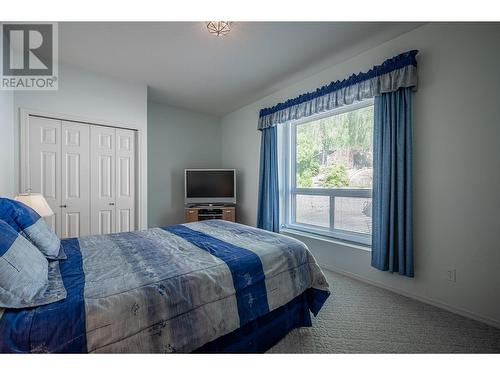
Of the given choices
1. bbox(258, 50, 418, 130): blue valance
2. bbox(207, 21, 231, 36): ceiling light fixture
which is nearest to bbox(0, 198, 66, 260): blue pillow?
bbox(207, 21, 231, 36): ceiling light fixture

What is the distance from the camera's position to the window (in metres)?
2.73

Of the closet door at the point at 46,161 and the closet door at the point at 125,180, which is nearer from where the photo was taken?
the closet door at the point at 46,161

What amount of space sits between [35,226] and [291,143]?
311 cm

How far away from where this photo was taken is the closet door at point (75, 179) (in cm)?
288

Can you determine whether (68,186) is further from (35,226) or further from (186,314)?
(186,314)

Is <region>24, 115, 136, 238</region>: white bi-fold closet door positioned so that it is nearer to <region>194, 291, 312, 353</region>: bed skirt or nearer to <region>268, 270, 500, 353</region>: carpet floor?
<region>194, 291, 312, 353</region>: bed skirt

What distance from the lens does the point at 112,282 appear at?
3.55ft

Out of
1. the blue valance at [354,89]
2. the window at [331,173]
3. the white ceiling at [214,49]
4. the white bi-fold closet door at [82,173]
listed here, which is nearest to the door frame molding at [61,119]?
the white bi-fold closet door at [82,173]

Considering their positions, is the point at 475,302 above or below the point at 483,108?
below

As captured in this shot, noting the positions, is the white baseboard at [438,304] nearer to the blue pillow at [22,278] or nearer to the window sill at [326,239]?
the window sill at [326,239]

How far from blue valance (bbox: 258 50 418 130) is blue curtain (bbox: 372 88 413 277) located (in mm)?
97

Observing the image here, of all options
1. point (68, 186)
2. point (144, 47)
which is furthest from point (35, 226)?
point (144, 47)

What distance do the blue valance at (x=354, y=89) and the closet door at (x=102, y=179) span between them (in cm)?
240
